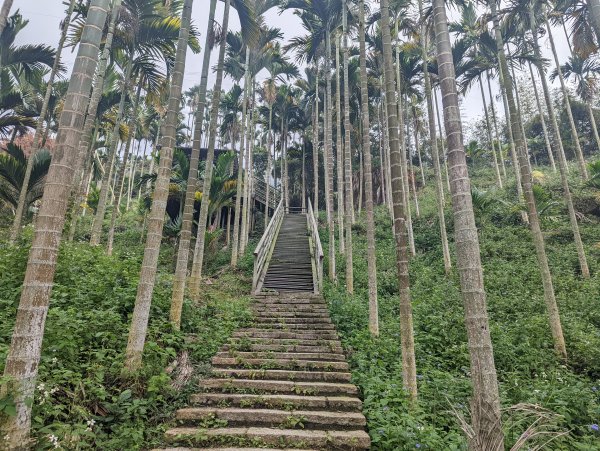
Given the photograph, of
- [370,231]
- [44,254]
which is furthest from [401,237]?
[44,254]

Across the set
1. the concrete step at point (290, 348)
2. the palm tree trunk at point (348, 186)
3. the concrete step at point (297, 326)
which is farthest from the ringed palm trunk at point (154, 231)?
the palm tree trunk at point (348, 186)

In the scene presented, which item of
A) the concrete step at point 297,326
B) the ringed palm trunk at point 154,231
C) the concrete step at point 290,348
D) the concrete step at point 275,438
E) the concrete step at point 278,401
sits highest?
the ringed palm trunk at point 154,231

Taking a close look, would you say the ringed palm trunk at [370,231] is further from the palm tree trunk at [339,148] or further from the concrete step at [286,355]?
the palm tree trunk at [339,148]

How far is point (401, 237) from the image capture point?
4.65 meters

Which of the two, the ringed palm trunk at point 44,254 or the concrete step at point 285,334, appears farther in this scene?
the concrete step at point 285,334

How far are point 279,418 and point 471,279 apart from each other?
279 cm

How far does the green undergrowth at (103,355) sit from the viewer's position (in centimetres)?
310

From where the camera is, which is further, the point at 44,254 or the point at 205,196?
the point at 205,196

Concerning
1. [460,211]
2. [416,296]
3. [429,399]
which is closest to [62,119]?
[460,211]

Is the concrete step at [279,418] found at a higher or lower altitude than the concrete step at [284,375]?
lower

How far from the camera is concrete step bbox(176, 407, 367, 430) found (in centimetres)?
379

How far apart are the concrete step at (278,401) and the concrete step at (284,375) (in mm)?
509

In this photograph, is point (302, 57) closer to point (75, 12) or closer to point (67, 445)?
point (75, 12)

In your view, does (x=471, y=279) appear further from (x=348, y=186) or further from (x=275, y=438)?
(x=348, y=186)
